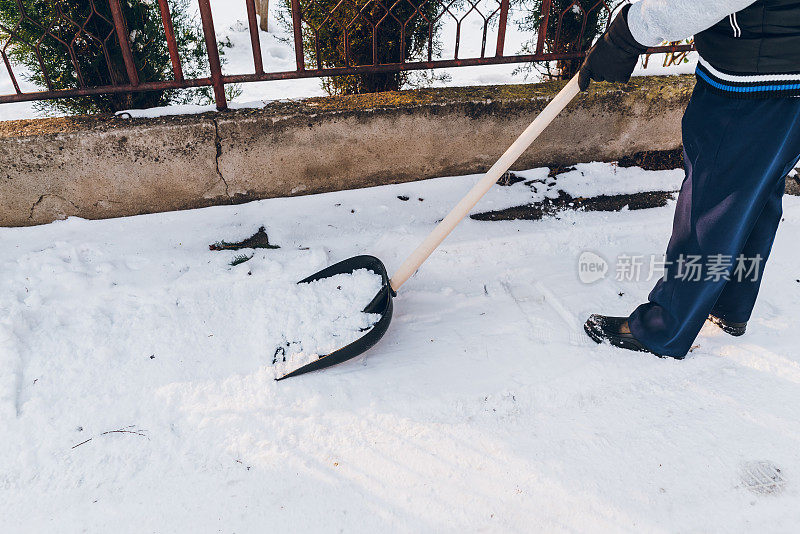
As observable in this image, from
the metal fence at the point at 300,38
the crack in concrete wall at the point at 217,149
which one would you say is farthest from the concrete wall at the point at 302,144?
the metal fence at the point at 300,38

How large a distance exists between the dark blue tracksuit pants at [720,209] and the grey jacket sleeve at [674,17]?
10.1 inches

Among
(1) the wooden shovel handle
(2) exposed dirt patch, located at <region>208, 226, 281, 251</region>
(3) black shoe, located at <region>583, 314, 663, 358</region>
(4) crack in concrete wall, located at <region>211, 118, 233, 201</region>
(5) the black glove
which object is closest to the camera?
(5) the black glove

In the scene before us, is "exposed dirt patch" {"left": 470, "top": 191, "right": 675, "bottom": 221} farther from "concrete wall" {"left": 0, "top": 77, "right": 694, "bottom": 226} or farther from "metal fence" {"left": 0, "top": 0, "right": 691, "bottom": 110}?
"metal fence" {"left": 0, "top": 0, "right": 691, "bottom": 110}

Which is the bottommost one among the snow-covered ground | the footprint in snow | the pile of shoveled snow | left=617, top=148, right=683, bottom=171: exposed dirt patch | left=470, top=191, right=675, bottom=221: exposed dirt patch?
the footprint in snow

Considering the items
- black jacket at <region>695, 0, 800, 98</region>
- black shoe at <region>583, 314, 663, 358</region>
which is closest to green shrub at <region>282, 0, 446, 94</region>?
black jacket at <region>695, 0, 800, 98</region>

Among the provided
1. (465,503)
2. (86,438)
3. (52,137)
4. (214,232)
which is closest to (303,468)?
(465,503)

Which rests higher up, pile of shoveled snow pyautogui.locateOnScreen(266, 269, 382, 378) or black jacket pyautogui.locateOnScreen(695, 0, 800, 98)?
black jacket pyautogui.locateOnScreen(695, 0, 800, 98)

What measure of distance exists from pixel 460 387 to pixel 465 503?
Result: 46 cm

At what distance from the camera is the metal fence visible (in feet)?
7.61

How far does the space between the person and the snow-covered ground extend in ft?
0.95

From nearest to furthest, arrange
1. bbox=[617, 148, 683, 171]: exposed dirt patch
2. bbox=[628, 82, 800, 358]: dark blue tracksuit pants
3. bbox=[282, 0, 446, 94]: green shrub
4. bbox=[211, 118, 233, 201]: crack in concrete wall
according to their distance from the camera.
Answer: bbox=[628, 82, 800, 358]: dark blue tracksuit pants < bbox=[211, 118, 233, 201]: crack in concrete wall < bbox=[282, 0, 446, 94]: green shrub < bbox=[617, 148, 683, 171]: exposed dirt patch

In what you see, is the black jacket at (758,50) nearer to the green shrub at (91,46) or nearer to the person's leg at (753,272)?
the person's leg at (753,272)

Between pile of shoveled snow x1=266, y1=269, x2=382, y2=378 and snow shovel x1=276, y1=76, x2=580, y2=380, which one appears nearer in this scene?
snow shovel x1=276, y1=76, x2=580, y2=380

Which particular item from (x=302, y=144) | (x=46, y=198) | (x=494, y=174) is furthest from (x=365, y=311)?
(x=46, y=198)
